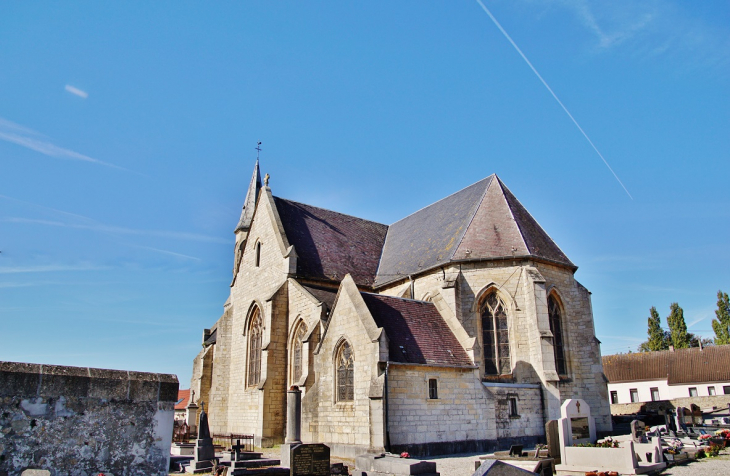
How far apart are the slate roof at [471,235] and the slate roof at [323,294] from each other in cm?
348

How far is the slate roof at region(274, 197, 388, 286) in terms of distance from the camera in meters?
25.6

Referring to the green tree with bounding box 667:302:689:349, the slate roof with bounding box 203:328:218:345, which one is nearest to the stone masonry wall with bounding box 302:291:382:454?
the slate roof with bounding box 203:328:218:345

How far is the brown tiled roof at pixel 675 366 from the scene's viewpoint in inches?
1687

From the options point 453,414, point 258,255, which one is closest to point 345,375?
point 453,414

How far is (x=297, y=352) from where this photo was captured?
22.9 meters

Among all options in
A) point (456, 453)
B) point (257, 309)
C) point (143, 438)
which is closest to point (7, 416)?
point (143, 438)

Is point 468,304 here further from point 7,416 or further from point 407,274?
point 7,416

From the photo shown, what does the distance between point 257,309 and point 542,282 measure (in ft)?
45.5

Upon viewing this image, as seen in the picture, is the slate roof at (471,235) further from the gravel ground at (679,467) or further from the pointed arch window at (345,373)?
the gravel ground at (679,467)

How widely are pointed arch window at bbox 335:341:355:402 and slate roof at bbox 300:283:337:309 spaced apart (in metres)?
3.47

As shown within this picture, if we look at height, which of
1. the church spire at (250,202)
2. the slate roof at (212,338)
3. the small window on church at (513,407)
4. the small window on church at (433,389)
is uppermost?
the church spire at (250,202)

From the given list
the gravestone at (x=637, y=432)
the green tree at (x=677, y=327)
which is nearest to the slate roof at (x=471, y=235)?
the gravestone at (x=637, y=432)

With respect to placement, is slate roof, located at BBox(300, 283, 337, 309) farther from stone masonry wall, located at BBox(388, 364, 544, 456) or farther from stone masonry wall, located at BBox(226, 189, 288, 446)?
stone masonry wall, located at BBox(388, 364, 544, 456)

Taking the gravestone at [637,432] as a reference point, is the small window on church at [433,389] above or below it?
above
